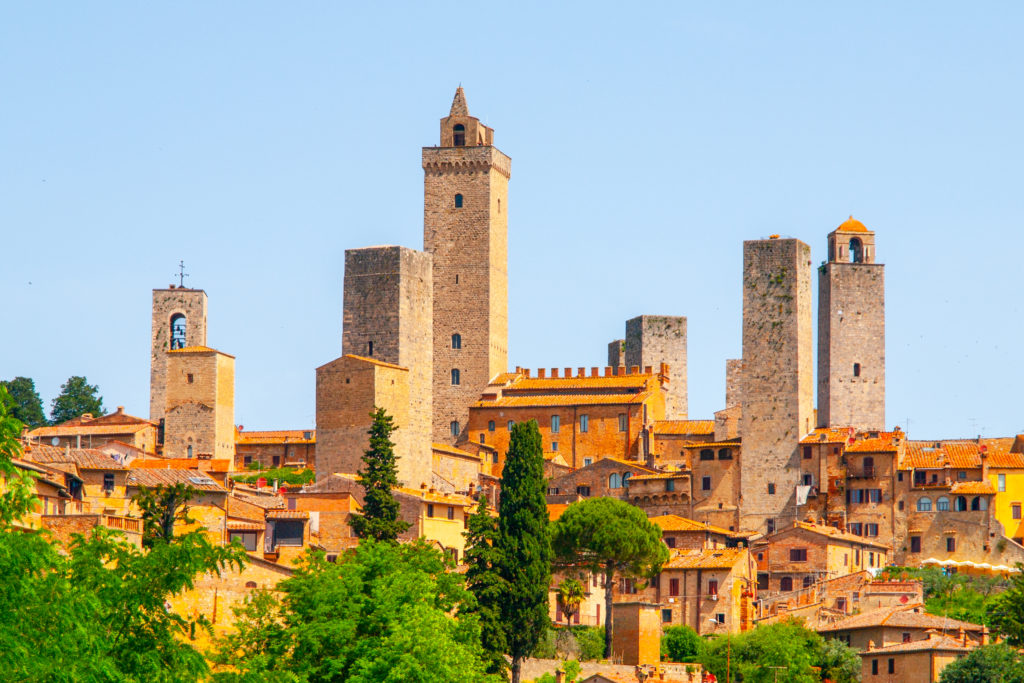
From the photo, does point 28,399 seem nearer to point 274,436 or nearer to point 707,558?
point 274,436

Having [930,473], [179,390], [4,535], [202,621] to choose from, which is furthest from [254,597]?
[930,473]

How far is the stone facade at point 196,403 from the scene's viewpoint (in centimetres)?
7650

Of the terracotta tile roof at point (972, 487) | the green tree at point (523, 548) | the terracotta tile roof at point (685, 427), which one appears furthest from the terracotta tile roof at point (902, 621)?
the terracotta tile roof at point (685, 427)

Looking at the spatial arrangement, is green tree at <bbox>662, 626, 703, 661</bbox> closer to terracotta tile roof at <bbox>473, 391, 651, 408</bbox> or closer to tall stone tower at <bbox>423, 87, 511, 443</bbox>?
terracotta tile roof at <bbox>473, 391, 651, 408</bbox>

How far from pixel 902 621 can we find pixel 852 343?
22968 millimetres

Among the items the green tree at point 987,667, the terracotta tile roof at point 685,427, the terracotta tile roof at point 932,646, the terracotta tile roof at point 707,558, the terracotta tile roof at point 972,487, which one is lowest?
the green tree at point 987,667

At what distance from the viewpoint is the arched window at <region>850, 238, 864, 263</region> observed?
8619cm

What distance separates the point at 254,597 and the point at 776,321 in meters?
38.1

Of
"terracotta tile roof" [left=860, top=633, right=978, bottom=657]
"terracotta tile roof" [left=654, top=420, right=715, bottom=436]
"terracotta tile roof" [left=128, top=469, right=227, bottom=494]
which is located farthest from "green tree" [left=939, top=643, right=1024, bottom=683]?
"terracotta tile roof" [left=654, top=420, right=715, bottom=436]

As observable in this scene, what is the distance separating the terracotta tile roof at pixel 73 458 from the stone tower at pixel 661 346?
1560 inches

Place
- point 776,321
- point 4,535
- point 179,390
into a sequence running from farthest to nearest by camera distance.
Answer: point 776,321 → point 179,390 → point 4,535

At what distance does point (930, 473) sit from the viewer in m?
77.2

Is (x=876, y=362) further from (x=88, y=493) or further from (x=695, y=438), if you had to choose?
(x=88, y=493)

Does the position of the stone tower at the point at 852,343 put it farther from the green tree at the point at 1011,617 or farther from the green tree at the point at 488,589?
the green tree at the point at 488,589
